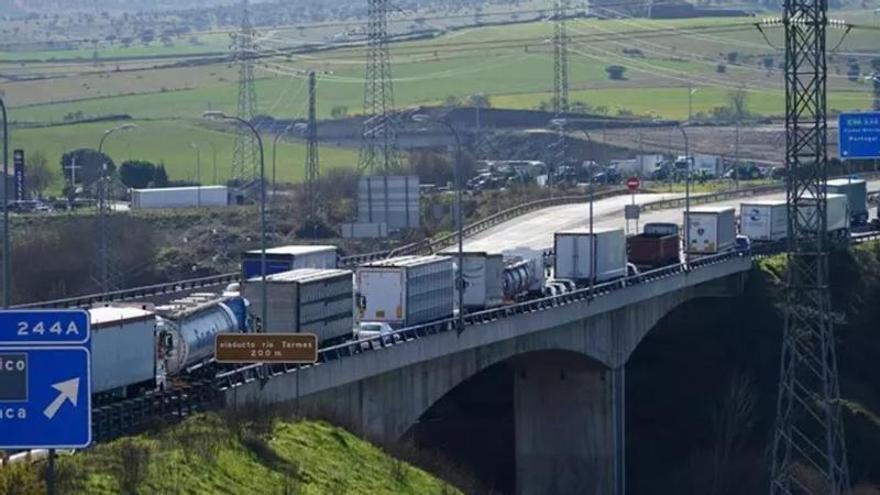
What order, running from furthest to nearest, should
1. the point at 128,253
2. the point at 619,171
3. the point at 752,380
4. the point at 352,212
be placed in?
1. the point at 619,171
2. the point at 352,212
3. the point at 128,253
4. the point at 752,380

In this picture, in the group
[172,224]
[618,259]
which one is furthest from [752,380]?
[172,224]

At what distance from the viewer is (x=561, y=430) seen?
7544 cm

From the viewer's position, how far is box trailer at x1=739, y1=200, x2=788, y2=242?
98.7m

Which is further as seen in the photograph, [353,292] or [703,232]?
[703,232]

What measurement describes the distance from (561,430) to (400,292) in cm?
1569

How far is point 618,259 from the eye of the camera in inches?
3179

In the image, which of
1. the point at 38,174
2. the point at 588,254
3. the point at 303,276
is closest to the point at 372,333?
the point at 303,276

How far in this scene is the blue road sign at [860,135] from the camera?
88688 mm

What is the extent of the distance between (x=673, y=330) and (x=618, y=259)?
12.0 metres

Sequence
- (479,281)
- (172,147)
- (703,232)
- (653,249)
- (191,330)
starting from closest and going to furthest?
(191,330) → (479,281) → (653,249) → (703,232) → (172,147)

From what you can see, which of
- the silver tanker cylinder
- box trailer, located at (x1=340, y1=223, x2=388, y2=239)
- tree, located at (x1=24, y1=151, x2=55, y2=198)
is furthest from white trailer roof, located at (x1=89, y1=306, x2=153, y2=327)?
tree, located at (x1=24, y1=151, x2=55, y2=198)

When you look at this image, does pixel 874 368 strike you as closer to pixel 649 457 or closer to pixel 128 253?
pixel 649 457

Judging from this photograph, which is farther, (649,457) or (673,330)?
(673,330)

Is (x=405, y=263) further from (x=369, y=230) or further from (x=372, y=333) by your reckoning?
(x=369, y=230)
